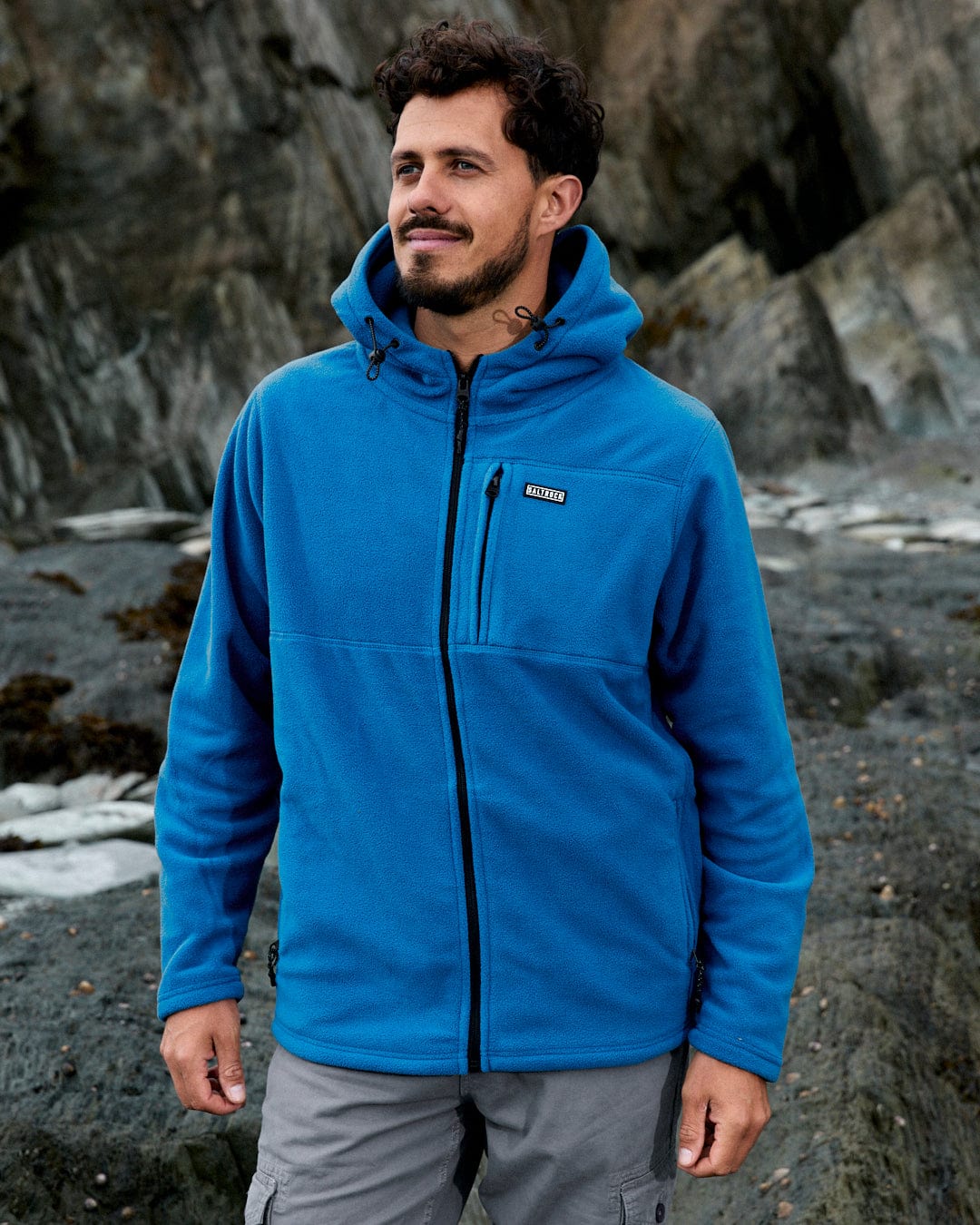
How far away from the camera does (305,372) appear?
7.88 ft

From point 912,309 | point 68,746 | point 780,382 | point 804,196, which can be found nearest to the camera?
point 68,746

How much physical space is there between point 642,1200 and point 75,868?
3.62 metres

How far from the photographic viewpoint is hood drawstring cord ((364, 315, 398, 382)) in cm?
233

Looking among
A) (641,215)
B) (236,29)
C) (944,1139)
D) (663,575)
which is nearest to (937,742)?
(944,1139)

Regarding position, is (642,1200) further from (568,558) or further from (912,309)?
(912,309)

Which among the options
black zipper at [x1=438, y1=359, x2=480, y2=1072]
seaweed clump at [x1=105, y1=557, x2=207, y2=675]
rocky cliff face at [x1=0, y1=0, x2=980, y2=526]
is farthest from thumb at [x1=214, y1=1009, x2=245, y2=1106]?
rocky cliff face at [x1=0, y1=0, x2=980, y2=526]

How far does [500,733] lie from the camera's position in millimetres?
2150

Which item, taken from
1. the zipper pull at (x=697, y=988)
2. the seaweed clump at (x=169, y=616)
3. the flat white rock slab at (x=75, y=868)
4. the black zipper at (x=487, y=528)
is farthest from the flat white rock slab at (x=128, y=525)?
the zipper pull at (x=697, y=988)

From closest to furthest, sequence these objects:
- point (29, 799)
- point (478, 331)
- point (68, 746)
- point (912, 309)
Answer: point (478, 331)
point (29, 799)
point (68, 746)
point (912, 309)

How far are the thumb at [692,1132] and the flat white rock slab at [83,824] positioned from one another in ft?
14.1

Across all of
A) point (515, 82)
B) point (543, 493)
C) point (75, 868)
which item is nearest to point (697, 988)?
point (543, 493)

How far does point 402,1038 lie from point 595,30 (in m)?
28.4

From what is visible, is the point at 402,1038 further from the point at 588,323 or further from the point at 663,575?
the point at 588,323

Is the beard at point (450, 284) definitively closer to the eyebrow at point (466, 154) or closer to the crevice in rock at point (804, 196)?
the eyebrow at point (466, 154)
